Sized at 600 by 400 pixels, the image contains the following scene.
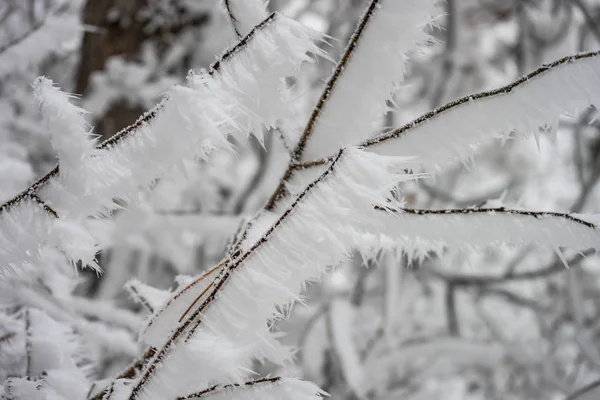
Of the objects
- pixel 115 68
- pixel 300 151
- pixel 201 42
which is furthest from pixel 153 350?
pixel 201 42

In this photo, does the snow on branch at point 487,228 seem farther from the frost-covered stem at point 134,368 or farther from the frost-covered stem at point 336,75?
the frost-covered stem at point 134,368

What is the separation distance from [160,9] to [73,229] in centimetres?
149

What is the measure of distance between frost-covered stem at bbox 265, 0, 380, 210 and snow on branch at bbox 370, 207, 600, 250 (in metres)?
0.13

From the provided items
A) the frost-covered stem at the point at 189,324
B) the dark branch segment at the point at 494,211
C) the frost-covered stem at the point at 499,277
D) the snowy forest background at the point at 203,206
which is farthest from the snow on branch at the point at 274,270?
the frost-covered stem at the point at 499,277

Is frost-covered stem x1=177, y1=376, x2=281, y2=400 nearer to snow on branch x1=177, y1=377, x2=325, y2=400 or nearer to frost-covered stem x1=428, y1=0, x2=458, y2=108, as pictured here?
snow on branch x1=177, y1=377, x2=325, y2=400

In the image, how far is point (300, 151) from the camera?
0.64 m

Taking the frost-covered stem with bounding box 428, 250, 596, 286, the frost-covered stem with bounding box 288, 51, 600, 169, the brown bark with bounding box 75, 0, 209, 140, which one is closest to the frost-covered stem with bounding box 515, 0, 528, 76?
the frost-covered stem with bounding box 428, 250, 596, 286

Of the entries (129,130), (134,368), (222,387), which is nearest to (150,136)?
(129,130)

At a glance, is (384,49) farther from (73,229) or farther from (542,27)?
(542,27)

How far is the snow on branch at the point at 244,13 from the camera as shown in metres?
0.62

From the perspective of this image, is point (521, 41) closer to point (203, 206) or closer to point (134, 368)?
point (203, 206)

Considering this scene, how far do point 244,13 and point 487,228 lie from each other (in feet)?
1.27

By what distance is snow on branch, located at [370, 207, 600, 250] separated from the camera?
22.1 inches

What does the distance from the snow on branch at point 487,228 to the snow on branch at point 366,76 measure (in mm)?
116
